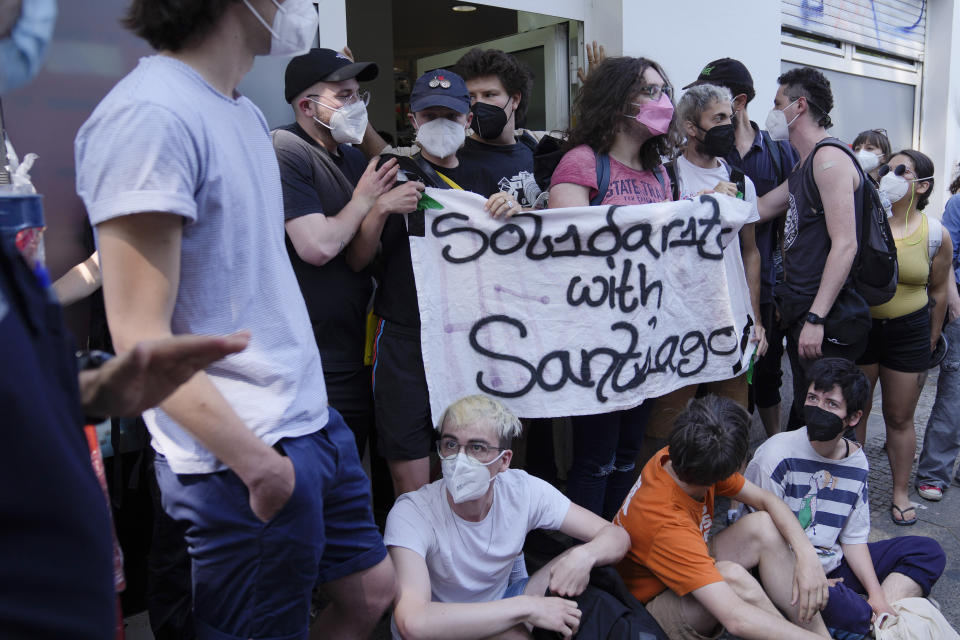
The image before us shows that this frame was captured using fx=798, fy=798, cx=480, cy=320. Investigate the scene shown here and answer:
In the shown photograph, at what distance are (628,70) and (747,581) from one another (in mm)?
1863

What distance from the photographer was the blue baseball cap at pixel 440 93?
2.68 metres

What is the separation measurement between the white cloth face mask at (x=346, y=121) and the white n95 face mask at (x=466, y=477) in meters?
1.08

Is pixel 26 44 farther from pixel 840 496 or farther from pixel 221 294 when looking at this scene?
pixel 840 496

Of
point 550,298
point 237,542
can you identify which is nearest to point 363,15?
point 550,298

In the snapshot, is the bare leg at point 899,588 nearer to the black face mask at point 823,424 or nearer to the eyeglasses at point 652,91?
the black face mask at point 823,424

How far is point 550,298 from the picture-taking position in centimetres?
290

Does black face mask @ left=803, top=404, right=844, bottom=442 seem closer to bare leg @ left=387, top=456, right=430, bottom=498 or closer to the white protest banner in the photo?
the white protest banner

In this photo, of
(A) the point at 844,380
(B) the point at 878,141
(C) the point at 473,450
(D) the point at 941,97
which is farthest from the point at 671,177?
(D) the point at 941,97

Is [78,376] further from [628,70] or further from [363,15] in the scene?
[363,15]

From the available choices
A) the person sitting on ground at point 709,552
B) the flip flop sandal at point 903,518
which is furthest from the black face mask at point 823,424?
the flip flop sandal at point 903,518

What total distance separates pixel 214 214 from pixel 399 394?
1386 millimetres

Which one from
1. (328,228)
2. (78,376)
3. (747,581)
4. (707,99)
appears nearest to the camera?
(78,376)

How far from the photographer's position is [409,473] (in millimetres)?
2680

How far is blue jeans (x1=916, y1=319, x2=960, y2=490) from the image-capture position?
13.4 feet
